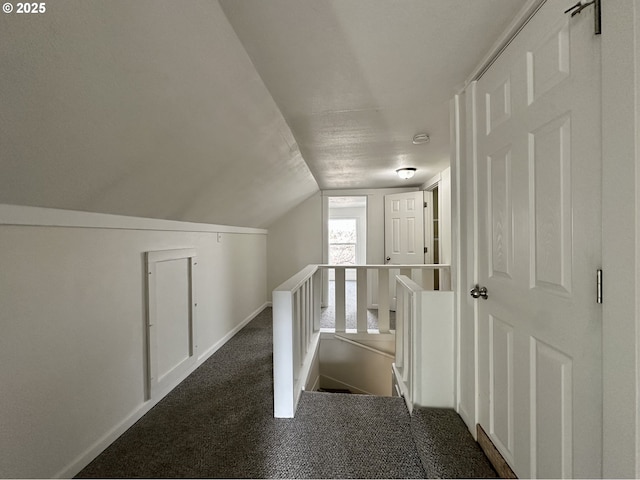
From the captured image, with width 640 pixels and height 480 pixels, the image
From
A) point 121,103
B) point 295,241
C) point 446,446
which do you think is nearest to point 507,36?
point 121,103

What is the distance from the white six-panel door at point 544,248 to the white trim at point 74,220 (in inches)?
79.5

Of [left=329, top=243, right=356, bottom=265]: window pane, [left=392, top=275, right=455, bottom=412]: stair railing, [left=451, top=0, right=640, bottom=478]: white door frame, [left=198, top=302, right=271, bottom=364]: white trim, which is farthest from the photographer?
[left=329, top=243, right=356, bottom=265]: window pane

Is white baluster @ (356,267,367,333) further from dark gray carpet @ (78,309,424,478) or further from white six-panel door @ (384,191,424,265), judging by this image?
white six-panel door @ (384,191,424,265)

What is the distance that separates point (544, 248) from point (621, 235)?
0.28 metres

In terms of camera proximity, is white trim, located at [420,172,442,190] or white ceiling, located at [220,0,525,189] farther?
white trim, located at [420,172,442,190]

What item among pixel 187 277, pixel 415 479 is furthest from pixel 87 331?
pixel 415 479

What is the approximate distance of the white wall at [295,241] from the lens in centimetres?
446

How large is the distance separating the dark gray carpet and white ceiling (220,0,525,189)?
1.95 metres

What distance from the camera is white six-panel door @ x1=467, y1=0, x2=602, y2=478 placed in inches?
28.3

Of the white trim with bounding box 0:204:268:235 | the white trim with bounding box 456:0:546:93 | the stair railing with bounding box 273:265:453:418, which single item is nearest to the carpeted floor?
the stair railing with bounding box 273:265:453:418

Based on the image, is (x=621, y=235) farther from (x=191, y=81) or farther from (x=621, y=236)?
→ (x=191, y=81)

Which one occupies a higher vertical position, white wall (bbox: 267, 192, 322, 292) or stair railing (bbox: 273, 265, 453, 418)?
white wall (bbox: 267, 192, 322, 292)

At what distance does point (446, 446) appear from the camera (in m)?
1.25

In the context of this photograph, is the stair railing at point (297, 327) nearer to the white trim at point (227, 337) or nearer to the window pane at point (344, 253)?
the white trim at point (227, 337)
